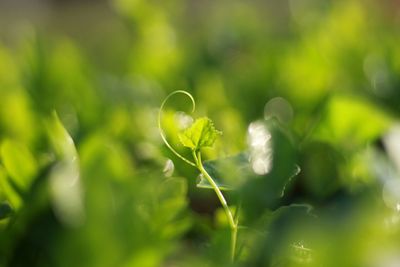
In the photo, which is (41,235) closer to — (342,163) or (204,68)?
(342,163)

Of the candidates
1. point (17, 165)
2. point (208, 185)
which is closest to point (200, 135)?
point (208, 185)

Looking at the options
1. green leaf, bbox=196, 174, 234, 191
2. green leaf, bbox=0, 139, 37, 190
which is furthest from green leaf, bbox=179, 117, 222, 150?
green leaf, bbox=0, 139, 37, 190

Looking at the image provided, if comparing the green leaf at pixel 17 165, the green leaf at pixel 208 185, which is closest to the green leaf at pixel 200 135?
the green leaf at pixel 208 185

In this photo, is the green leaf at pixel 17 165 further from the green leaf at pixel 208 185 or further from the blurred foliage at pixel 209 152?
the green leaf at pixel 208 185

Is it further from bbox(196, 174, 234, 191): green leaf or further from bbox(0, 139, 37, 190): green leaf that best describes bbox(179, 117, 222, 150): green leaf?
bbox(0, 139, 37, 190): green leaf

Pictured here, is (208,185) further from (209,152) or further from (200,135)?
(209,152)

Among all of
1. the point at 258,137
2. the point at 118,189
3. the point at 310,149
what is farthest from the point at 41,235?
the point at 310,149
